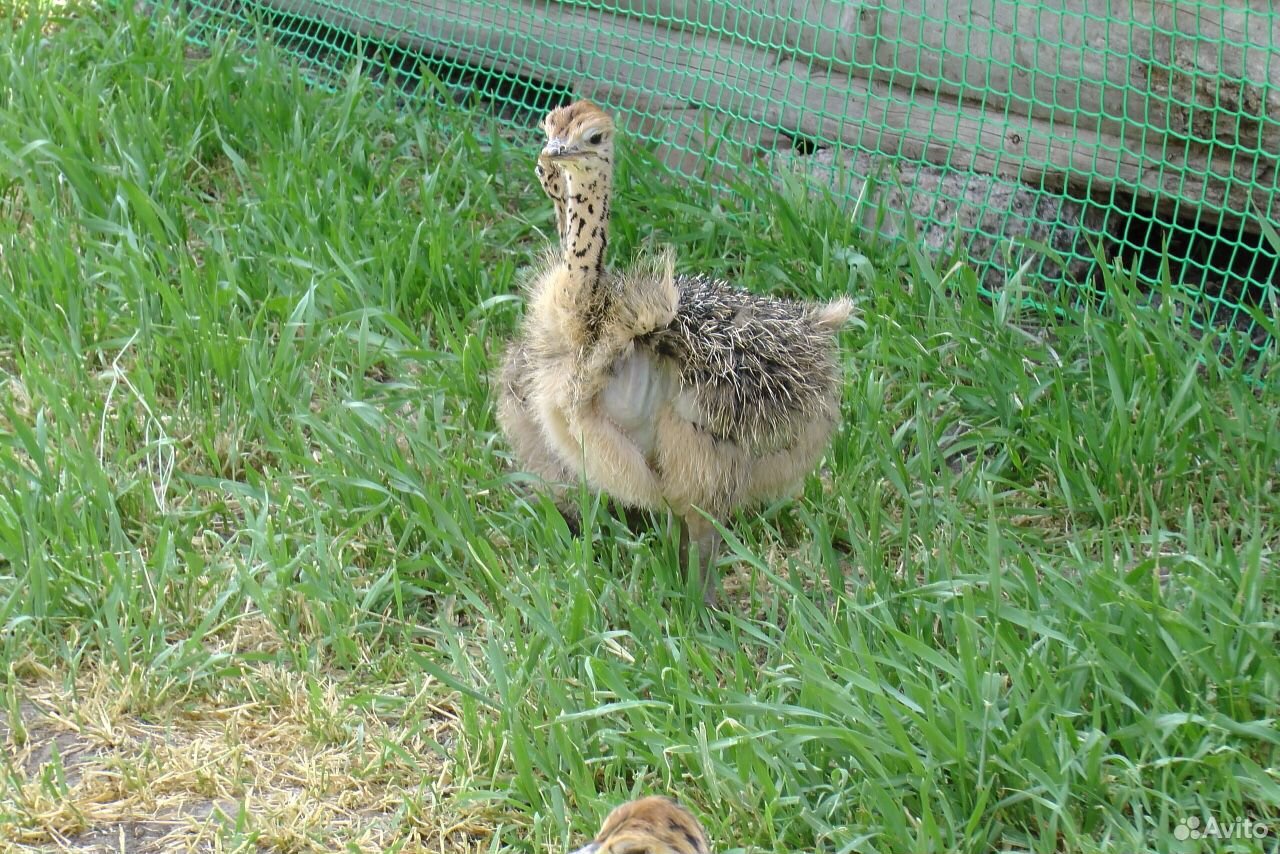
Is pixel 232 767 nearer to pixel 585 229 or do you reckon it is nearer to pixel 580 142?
pixel 585 229

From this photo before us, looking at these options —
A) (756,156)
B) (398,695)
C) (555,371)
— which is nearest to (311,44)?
(756,156)

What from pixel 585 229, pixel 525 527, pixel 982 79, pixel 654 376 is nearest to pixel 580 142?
pixel 585 229

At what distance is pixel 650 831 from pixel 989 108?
3.38 m

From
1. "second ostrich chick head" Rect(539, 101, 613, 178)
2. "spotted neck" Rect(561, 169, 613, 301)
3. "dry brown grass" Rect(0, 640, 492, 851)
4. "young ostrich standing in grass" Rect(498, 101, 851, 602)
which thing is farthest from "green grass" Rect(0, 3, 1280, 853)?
"second ostrich chick head" Rect(539, 101, 613, 178)

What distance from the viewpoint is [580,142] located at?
3.59 m

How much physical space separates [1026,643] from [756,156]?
8.66ft

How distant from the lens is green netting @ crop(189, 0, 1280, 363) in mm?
4656

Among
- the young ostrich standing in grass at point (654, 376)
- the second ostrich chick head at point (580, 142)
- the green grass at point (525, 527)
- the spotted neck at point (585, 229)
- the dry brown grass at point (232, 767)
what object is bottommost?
the dry brown grass at point (232, 767)

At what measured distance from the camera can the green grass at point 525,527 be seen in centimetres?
309

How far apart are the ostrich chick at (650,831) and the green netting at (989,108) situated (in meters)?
2.66

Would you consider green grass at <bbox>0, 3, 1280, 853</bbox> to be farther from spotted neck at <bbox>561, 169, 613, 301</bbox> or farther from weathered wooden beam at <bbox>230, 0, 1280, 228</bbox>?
spotted neck at <bbox>561, 169, 613, 301</bbox>

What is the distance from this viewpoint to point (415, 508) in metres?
4.07

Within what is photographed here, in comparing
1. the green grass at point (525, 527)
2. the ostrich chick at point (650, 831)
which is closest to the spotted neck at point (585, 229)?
the green grass at point (525, 527)

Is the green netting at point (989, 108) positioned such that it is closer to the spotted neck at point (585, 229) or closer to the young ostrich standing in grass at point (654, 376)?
the young ostrich standing in grass at point (654, 376)
